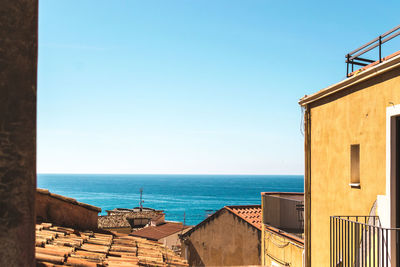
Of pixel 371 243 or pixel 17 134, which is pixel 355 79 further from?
pixel 17 134

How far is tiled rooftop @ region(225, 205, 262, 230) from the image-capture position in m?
19.8

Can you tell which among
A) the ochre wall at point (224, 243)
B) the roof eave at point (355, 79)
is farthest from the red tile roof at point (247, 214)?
the roof eave at point (355, 79)

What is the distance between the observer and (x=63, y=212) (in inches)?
384

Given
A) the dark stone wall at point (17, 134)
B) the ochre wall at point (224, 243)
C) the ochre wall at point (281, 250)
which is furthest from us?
the ochre wall at point (224, 243)

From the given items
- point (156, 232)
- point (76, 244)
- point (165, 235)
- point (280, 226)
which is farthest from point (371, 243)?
point (156, 232)

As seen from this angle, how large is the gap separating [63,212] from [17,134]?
701cm

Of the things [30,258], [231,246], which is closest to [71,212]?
[30,258]

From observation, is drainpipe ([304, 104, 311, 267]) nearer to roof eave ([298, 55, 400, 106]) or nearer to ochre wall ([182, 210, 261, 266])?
roof eave ([298, 55, 400, 106])

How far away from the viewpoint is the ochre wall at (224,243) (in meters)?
19.6

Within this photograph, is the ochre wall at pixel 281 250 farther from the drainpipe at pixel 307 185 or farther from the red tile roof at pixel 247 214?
the red tile roof at pixel 247 214

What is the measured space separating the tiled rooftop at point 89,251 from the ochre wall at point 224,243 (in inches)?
441

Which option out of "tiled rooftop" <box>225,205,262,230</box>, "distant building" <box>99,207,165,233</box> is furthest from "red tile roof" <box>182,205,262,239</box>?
"distant building" <box>99,207,165,233</box>

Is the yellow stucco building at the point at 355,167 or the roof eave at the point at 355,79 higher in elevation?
the roof eave at the point at 355,79

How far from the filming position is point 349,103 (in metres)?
7.75
